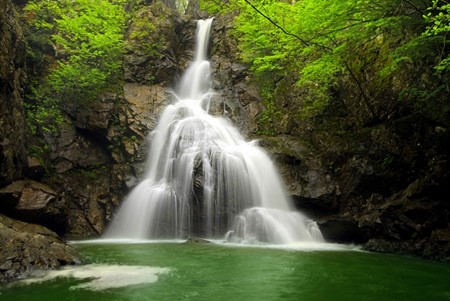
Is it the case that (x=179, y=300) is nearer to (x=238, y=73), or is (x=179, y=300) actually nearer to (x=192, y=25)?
(x=238, y=73)

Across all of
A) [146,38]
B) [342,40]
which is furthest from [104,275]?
[146,38]

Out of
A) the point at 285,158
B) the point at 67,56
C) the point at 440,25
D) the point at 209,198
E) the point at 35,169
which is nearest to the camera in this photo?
the point at 440,25

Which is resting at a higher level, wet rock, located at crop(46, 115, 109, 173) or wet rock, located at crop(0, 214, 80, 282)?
wet rock, located at crop(46, 115, 109, 173)

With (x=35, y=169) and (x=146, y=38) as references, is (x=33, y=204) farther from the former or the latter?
(x=146, y=38)

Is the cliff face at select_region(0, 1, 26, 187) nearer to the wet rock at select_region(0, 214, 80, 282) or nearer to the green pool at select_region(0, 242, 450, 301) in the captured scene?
the green pool at select_region(0, 242, 450, 301)

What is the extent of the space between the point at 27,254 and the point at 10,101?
21.1ft

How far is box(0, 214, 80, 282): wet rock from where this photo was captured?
663cm

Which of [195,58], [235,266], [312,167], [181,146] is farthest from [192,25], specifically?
[235,266]

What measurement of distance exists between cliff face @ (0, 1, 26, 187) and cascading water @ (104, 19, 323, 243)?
14.4 ft

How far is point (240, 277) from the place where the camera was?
685 cm

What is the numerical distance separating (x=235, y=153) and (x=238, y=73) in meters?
7.22

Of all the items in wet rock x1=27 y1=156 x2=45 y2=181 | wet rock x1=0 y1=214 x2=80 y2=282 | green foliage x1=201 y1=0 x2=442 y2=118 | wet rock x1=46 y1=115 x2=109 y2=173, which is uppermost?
green foliage x1=201 y1=0 x2=442 y2=118

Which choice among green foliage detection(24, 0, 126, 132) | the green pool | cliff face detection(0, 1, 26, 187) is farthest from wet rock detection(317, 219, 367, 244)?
green foliage detection(24, 0, 126, 132)

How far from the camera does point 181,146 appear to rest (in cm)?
1493
